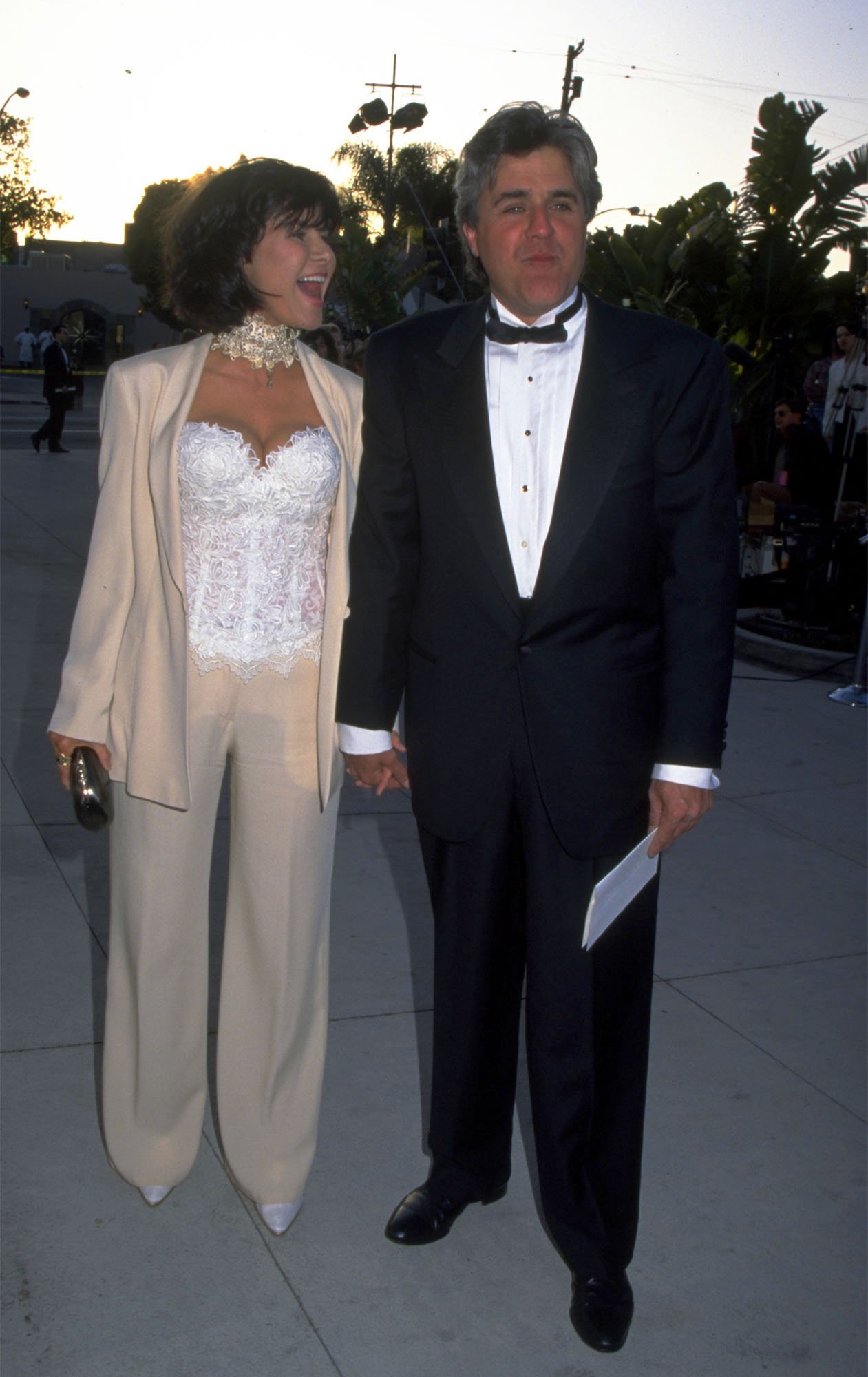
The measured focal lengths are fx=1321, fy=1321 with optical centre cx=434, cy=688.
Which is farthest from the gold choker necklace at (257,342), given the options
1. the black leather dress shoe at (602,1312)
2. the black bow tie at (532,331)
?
the black leather dress shoe at (602,1312)

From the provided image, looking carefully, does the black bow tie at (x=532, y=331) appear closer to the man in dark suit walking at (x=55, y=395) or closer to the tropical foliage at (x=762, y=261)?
the tropical foliage at (x=762, y=261)

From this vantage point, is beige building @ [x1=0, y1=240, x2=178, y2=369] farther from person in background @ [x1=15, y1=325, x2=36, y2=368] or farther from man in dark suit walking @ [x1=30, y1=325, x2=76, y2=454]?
man in dark suit walking @ [x1=30, y1=325, x2=76, y2=454]

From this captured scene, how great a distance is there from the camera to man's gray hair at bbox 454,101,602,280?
252cm

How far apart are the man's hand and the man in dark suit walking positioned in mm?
18226

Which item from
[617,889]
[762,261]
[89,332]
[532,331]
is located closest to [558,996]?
[617,889]

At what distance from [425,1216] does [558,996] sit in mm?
631

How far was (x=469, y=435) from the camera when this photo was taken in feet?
8.22

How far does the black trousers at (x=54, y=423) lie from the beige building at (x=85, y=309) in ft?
166

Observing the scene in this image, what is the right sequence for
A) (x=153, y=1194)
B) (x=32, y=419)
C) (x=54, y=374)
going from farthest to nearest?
(x=32, y=419)
(x=54, y=374)
(x=153, y=1194)

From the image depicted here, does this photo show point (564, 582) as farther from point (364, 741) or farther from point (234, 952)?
point (234, 952)

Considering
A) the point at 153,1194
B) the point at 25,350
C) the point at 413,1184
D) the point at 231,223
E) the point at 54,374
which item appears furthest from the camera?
the point at 25,350

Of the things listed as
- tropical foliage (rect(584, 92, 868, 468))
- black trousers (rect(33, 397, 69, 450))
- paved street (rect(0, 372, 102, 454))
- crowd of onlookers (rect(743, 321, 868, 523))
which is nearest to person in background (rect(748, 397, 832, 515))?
crowd of onlookers (rect(743, 321, 868, 523))

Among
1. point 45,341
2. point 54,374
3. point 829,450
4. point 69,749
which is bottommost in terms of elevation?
point 69,749

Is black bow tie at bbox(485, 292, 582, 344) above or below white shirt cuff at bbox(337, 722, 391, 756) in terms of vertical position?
above
